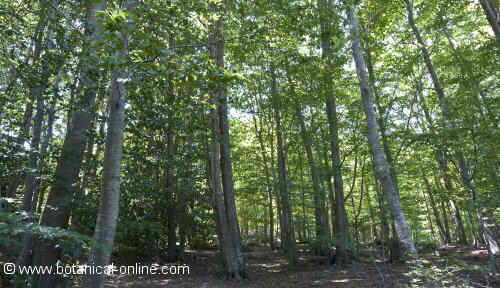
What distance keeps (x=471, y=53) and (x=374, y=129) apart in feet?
16.2

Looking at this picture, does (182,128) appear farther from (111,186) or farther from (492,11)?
(492,11)

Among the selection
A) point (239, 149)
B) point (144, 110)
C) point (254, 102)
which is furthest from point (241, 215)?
point (144, 110)

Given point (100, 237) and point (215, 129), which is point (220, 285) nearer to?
point (215, 129)

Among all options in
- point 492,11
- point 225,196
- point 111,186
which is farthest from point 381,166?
point 225,196

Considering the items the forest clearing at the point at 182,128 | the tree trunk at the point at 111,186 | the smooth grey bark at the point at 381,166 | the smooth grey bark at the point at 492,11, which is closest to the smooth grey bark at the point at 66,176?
the forest clearing at the point at 182,128

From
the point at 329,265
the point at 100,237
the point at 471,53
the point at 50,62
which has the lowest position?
the point at 329,265

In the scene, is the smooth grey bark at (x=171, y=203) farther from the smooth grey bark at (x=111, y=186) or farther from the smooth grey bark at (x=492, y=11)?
the smooth grey bark at (x=492, y=11)

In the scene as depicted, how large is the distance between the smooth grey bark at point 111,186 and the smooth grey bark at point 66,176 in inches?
77.4

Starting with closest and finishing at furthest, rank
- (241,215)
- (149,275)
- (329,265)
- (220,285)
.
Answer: (220,285)
(149,275)
(329,265)
(241,215)

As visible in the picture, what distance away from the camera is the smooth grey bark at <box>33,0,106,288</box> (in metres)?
5.63

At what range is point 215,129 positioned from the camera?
9.62 metres

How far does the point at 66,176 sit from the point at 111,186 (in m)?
2.82

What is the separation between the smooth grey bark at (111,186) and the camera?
353 cm

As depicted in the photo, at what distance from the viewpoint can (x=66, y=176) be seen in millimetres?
5852
